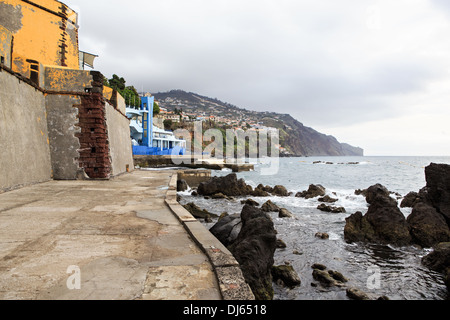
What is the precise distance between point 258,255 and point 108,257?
10.5 ft

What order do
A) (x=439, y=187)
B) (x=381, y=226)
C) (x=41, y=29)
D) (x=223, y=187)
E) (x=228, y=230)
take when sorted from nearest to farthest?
(x=228, y=230) → (x=381, y=226) → (x=439, y=187) → (x=41, y=29) → (x=223, y=187)

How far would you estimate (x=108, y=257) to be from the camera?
2938 mm

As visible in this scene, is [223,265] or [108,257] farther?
[108,257]

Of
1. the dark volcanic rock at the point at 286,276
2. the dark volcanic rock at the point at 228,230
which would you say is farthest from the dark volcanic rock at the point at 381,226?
the dark volcanic rock at the point at 286,276

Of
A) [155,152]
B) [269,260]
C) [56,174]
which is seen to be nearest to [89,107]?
[56,174]

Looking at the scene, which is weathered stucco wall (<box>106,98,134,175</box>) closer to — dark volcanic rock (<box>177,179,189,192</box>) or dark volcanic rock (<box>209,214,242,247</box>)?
dark volcanic rock (<box>177,179,189,192</box>)

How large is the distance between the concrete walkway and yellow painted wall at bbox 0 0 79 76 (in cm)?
803

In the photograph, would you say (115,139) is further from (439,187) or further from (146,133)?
(146,133)

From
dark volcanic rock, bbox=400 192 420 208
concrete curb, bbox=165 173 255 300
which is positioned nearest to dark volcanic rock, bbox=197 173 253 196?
dark volcanic rock, bbox=400 192 420 208

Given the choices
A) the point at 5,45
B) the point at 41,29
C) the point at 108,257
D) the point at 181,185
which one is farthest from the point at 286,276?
the point at 181,185

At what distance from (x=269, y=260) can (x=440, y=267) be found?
15.4ft

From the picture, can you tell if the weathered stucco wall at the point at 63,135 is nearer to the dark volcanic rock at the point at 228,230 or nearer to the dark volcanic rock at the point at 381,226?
the dark volcanic rock at the point at 228,230
